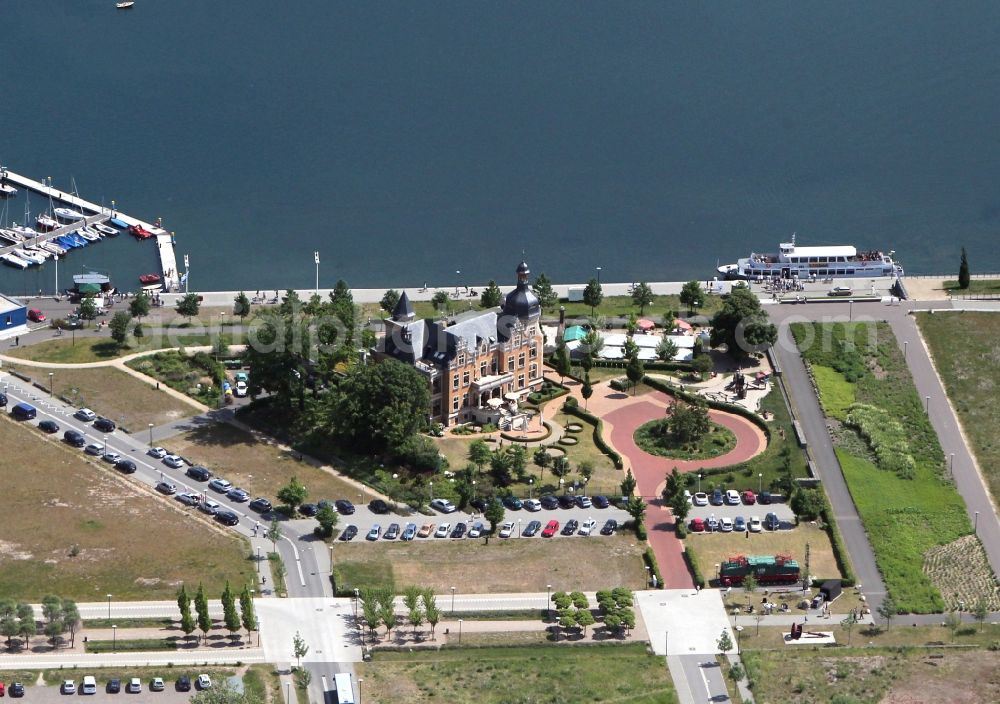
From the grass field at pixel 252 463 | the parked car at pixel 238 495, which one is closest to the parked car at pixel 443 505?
the grass field at pixel 252 463

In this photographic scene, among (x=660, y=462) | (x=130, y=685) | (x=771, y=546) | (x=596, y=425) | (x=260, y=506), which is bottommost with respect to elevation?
(x=130, y=685)

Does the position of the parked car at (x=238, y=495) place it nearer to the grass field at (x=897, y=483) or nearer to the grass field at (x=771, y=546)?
the grass field at (x=771, y=546)

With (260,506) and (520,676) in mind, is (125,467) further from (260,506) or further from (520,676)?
(520,676)

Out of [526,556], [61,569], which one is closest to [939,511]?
[526,556]

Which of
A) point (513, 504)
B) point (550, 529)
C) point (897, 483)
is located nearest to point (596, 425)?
point (513, 504)

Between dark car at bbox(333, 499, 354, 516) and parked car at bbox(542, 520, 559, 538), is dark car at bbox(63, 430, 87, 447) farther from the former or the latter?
parked car at bbox(542, 520, 559, 538)

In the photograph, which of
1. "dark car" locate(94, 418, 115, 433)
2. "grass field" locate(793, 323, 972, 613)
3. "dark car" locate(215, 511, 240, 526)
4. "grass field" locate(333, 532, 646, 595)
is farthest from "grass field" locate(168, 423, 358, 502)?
"grass field" locate(793, 323, 972, 613)
